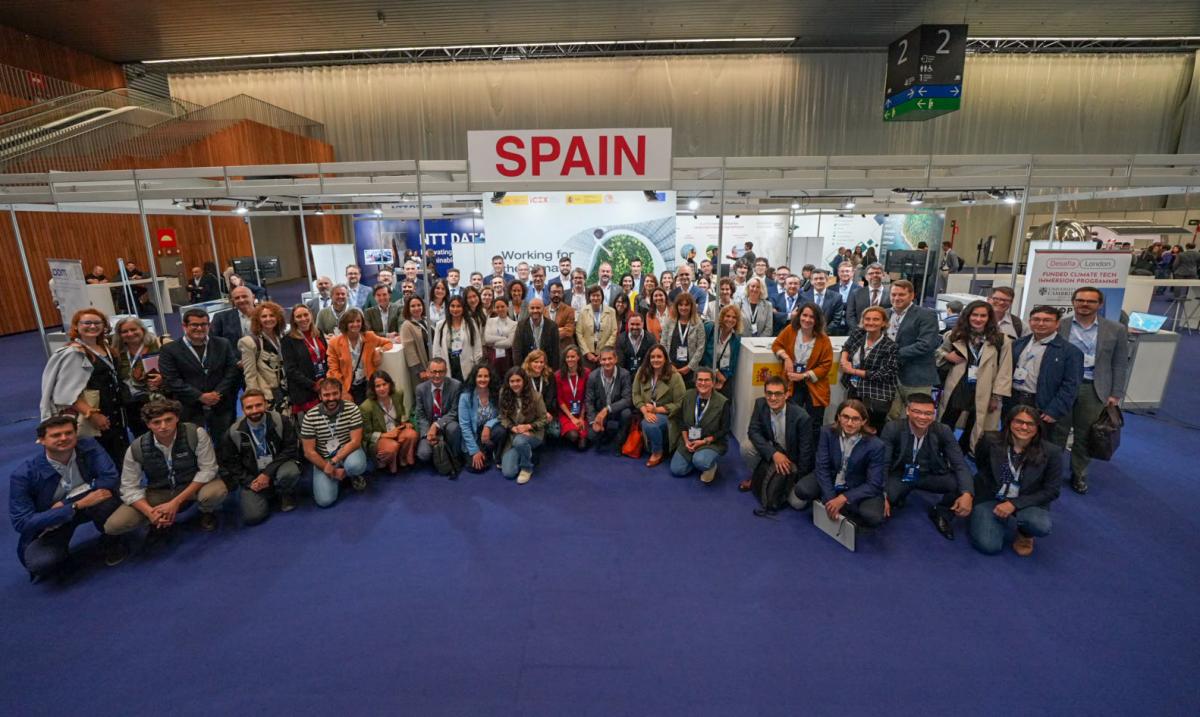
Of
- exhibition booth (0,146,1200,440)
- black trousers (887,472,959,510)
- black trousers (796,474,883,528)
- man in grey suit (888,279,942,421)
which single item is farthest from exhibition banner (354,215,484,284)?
black trousers (887,472,959,510)

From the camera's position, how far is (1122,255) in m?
4.98

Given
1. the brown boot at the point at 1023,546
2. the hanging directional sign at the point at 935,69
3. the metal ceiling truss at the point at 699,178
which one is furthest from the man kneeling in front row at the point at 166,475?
the hanging directional sign at the point at 935,69

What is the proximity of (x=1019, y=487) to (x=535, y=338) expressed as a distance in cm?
429

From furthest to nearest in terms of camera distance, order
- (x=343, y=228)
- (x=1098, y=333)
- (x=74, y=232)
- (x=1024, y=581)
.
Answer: (x=343, y=228) → (x=74, y=232) → (x=1098, y=333) → (x=1024, y=581)

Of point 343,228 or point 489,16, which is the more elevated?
point 489,16

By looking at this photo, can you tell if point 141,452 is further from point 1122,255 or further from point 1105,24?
point 1105,24

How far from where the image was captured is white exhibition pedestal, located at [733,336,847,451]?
198 inches

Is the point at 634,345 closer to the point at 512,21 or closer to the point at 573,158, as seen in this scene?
the point at 573,158

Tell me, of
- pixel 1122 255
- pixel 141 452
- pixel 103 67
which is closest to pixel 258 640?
pixel 141 452

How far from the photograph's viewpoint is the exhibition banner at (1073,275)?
197 inches

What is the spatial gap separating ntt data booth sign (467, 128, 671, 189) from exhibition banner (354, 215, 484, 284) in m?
8.40

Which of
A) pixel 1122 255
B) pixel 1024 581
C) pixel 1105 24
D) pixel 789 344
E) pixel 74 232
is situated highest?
pixel 1105 24

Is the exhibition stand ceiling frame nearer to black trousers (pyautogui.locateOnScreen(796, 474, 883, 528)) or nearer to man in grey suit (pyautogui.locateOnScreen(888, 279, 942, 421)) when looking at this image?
man in grey suit (pyautogui.locateOnScreen(888, 279, 942, 421))

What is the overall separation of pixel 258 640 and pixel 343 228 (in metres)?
21.0
